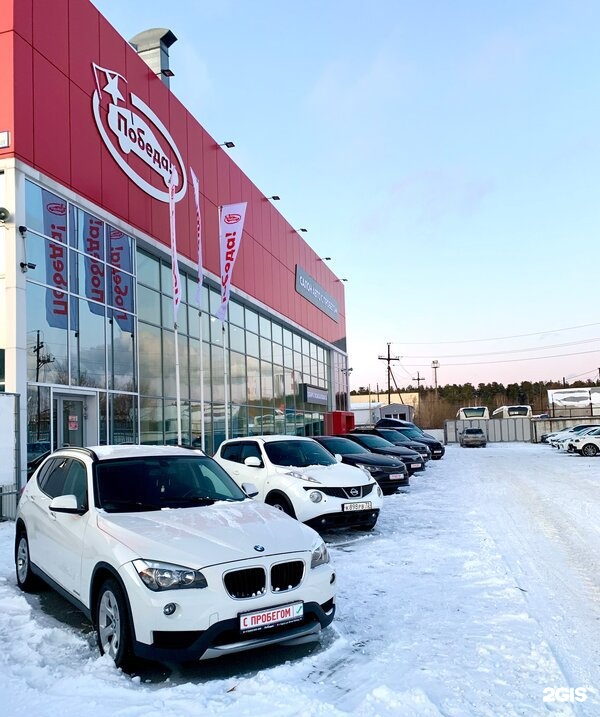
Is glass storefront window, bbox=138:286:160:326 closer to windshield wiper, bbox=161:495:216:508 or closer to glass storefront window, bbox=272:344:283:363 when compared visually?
glass storefront window, bbox=272:344:283:363

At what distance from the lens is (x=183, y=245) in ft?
62.1

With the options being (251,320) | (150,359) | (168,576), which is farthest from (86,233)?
(251,320)

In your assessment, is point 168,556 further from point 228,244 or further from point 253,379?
point 253,379

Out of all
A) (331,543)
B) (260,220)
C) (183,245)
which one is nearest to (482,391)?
(260,220)

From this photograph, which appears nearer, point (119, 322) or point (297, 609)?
point (297, 609)

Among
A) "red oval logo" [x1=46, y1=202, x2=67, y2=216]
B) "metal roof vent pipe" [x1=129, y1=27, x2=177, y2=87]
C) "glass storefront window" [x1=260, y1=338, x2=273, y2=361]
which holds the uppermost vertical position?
"metal roof vent pipe" [x1=129, y1=27, x2=177, y2=87]

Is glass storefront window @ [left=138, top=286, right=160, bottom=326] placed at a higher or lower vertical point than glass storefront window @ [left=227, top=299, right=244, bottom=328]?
lower

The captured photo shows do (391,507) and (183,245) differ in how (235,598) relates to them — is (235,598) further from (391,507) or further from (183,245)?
(183,245)

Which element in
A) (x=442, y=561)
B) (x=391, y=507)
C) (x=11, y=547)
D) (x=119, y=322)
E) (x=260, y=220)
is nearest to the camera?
(x=442, y=561)

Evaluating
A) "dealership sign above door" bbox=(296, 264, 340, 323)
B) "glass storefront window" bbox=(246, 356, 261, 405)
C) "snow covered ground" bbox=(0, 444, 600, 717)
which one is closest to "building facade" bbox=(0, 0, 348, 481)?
"glass storefront window" bbox=(246, 356, 261, 405)

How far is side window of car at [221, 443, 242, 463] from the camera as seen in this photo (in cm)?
1036

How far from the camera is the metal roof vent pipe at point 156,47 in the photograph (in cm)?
1998

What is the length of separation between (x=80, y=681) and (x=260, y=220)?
24070mm

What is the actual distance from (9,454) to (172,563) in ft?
24.1
